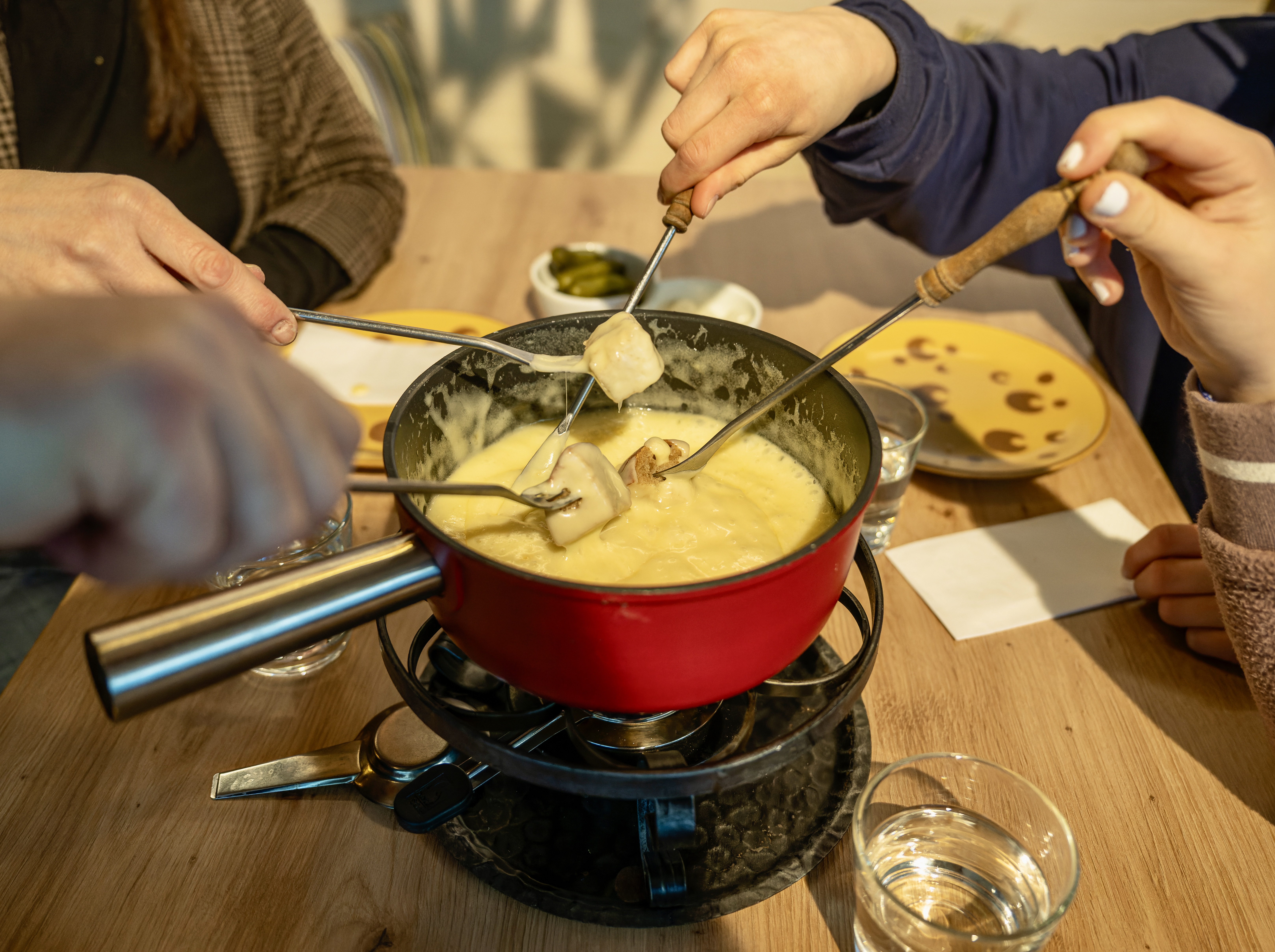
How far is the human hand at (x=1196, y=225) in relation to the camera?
0.75 m

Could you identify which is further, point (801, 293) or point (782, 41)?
point (801, 293)

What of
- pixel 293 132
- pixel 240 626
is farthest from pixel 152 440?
pixel 293 132

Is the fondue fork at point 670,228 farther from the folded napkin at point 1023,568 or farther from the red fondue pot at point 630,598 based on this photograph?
the folded napkin at point 1023,568

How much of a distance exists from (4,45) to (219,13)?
1.29 feet

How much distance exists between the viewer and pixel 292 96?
1.84 m

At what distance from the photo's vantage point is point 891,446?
112cm

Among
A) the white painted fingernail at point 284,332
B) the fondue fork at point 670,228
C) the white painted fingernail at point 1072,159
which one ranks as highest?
the white painted fingernail at point 1072,159

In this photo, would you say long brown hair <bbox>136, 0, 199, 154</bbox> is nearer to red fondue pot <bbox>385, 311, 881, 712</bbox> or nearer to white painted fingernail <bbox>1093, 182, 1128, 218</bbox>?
red fondue pot <bbox>385, 311, 881, 712</bbox>

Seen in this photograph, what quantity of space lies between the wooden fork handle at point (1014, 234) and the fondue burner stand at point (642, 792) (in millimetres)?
262

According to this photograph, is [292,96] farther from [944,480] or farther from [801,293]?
[944,480]

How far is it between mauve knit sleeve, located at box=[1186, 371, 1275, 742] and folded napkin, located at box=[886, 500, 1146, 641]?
0.19m

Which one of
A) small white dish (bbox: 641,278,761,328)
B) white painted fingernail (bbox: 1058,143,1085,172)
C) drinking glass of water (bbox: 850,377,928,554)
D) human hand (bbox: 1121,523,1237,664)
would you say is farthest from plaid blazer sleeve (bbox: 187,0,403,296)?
human hand (bbox: 1121,523,1237,664)

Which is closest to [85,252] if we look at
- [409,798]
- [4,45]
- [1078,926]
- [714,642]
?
[409,798]

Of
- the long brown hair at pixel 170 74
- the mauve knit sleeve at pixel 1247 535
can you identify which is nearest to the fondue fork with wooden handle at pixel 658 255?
the mauve knit sleeve at pixel 1247 535
